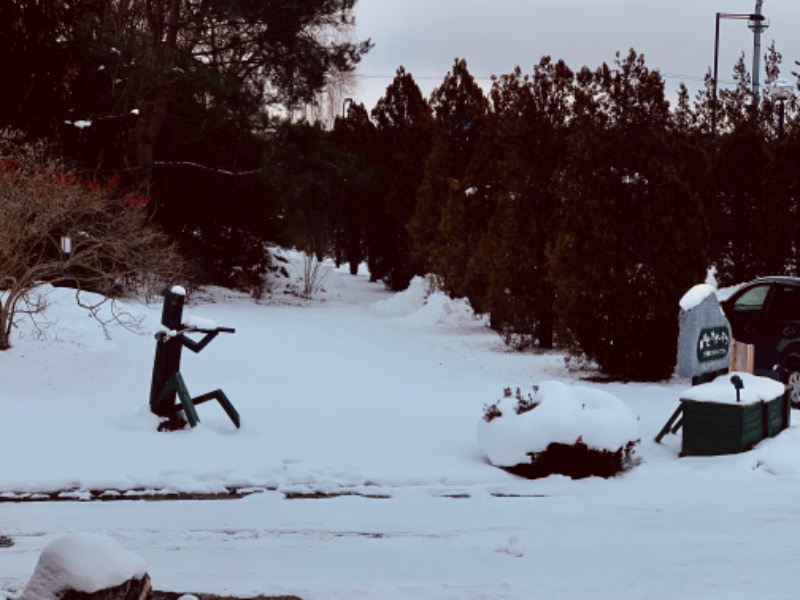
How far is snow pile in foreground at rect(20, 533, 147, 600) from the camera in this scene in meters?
3.77

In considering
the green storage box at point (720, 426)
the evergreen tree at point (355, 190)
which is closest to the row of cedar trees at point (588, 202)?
the green storage box at point (720, 426)

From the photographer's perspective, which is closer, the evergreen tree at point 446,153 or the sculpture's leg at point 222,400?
the sculpture's leg at point 222,400

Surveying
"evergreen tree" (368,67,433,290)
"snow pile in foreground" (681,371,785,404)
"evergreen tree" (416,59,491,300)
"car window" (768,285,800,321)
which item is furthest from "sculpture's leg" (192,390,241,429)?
"evergreen tree" (368,67,433,290)

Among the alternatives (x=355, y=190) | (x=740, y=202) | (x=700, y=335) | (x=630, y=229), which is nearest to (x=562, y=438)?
(x=700, y=335)

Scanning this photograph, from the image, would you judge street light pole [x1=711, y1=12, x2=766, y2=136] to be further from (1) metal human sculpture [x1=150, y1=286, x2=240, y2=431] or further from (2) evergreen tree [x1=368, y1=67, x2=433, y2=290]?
(1) metal human sculpture [x1=150, y1=286, x2=240, y2=431]

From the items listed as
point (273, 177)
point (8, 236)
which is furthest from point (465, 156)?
point (8, 236)

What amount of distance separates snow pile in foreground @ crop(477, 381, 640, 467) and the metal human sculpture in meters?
2.91

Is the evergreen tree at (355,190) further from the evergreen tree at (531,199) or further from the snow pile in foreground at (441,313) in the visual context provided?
the evergreen tree at (531,199)

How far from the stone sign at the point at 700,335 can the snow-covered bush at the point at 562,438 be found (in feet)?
4.14

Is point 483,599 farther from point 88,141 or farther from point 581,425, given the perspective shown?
point 88,141

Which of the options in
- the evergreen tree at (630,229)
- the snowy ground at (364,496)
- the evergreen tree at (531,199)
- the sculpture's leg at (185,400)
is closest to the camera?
the snowy ground at (364,496)

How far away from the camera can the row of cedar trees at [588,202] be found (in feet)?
47.3

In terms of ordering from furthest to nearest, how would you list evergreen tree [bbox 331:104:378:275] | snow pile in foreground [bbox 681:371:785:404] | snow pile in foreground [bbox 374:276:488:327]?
evergreen tree [bbox 331:104:378:275] < snow pile in foreground [bbox 374:276:488:327] < snow pile in foreground [bbox 681:371:785:404]

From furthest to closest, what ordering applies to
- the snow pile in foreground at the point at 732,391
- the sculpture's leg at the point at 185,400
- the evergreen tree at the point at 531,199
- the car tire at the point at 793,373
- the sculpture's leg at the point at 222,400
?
the evergreen tree at the point at 531,199
the car tire at the point at 793,373
the sculpture's leg at the point at 222,400
the sculpture's leg at the point at 185,400
the snow pile in foreground at the point at 732,391
